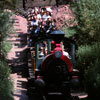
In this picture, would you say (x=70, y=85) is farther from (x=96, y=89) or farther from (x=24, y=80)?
(x=24, y=80)

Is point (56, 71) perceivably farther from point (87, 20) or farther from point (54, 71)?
point (87, 20)

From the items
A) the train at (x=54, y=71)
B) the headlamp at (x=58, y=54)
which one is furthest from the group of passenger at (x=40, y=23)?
the headlamp at (x=58, y=54)

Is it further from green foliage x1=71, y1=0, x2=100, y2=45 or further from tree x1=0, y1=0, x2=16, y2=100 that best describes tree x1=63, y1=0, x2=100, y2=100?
tree x1=0, y1=0, x2=16, y2=100

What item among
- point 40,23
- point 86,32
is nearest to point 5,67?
point 86,32

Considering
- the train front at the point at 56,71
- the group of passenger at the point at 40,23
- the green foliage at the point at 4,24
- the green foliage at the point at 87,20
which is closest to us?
the green foliage at the point at 4,24

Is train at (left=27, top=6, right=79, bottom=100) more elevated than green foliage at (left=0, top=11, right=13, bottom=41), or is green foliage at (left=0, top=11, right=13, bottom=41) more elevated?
green foliage at (left=0, top=11, right=13, bottom=41)

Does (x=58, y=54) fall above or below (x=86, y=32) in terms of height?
below

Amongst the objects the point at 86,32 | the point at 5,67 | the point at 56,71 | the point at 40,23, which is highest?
the point at 40,23

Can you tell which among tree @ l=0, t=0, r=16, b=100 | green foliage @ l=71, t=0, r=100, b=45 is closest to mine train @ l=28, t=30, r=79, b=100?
tree @ l=0, t=0, r=16, b=100

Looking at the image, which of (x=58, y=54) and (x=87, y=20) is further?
(x=87, y=20)

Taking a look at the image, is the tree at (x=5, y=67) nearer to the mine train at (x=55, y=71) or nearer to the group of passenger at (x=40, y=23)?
the mine train at (x=55, y=71)

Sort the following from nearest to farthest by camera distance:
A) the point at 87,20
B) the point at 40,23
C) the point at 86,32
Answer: the point at 87,20
the point at 86,32
the point at 40,23

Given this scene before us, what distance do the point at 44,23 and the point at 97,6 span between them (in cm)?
395

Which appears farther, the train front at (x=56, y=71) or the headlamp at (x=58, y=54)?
the train front at (x=56, y=71)
